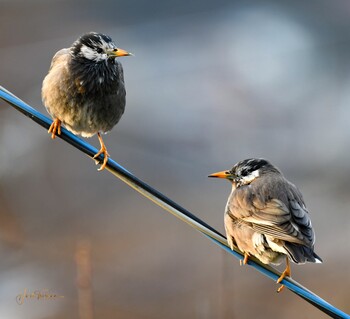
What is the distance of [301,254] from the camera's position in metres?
3.54

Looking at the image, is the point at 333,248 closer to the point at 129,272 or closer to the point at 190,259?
the point at 190,259

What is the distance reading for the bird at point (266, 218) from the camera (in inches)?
141

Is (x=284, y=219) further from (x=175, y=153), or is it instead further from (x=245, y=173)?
(x=175, y=153)

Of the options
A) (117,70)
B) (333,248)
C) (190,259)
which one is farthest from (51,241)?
(117,70)

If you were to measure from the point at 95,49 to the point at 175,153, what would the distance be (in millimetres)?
4651

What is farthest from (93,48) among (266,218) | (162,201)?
(162,201)

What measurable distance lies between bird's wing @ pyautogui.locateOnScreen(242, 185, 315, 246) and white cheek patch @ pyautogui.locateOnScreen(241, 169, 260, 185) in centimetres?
22

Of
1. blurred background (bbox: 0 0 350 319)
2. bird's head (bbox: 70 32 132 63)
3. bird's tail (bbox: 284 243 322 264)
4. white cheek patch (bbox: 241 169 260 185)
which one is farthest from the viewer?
blurred background (bbox: 0 0 350 319)

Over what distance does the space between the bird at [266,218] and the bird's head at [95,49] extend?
77 centimetres

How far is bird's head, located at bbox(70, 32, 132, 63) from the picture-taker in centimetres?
382

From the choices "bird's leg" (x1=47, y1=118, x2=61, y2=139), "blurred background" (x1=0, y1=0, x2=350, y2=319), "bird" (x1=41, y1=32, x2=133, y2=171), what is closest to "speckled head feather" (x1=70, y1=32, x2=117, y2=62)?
Answer: "bird" (x1=41, y1=32, x2=133, y2=171)
